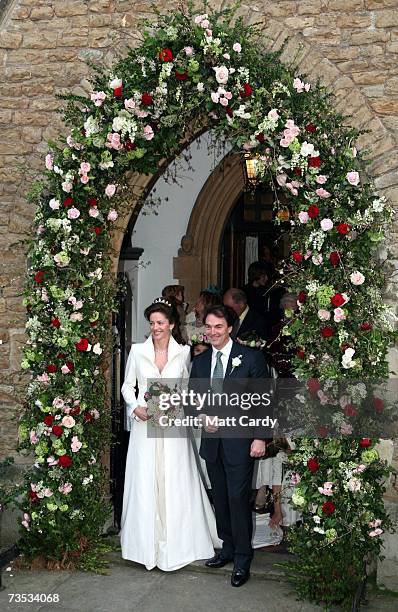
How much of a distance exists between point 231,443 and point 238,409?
0.25m

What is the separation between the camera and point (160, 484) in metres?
6.59

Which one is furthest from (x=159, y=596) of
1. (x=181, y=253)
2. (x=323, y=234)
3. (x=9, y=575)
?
(x=181, y=253)

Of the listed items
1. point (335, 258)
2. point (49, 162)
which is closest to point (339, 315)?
point (335, 258)

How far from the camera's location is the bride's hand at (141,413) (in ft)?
21.3

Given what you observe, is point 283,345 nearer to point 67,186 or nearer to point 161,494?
point 161,494

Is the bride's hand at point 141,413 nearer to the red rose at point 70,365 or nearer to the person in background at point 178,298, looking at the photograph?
the red rose at point 70,365

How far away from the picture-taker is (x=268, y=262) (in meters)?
11.9

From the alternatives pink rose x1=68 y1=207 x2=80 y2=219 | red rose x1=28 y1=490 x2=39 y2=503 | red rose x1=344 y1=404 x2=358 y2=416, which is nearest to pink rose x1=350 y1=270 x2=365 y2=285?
red rose x1=344 y1=404 x2=358 y2=416

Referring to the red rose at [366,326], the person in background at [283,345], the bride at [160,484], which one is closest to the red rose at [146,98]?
the bride at [160,484]

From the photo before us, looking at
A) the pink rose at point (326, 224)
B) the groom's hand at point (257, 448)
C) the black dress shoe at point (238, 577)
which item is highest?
the pink rose at point (326, 224)

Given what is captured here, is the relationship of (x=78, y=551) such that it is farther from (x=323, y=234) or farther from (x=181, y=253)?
(x=181, y=253)

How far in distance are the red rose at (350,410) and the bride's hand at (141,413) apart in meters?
1.43

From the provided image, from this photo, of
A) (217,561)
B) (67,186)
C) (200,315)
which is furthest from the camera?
(200,315)

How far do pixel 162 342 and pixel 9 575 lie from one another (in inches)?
79.2
